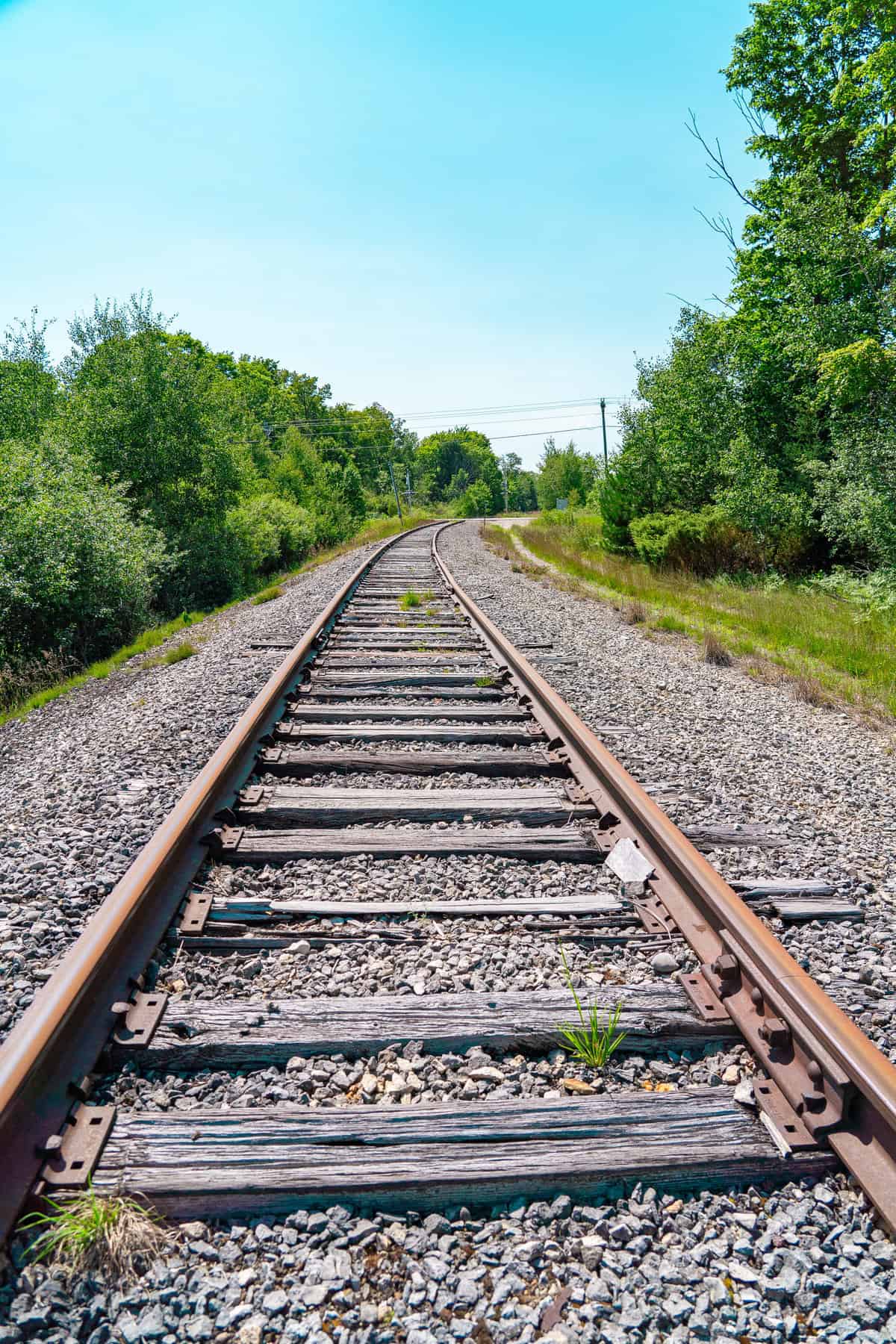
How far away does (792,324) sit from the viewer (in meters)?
12.8

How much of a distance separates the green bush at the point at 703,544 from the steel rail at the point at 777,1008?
12.5m

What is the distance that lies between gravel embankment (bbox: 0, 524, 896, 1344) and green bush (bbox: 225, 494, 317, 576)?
17387 millimetres

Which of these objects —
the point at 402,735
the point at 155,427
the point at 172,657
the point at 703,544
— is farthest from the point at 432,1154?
the point at 155,427

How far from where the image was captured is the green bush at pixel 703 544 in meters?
14.6

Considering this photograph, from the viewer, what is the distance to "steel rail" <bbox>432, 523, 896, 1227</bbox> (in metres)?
1.60

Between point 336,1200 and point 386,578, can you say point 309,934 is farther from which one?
point 386,578

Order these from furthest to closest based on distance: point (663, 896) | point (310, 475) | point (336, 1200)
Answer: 1. point (310, 475)
2. point (663, 896)
3. point (336, 1200)

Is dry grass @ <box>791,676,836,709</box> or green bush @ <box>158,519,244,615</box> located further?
green bush @ <box>158,519,244,615</box>

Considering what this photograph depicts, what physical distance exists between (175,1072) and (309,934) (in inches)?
24.6

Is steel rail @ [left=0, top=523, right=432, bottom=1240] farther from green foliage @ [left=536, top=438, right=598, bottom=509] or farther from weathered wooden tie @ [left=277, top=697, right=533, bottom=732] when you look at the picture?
A: green foliage @ [left=536, top=438, right=598, bottom=509]

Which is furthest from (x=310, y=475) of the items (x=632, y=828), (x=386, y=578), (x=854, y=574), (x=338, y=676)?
(x=632, y=828)

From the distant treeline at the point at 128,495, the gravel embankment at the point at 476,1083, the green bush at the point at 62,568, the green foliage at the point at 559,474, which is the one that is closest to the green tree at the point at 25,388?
the distant treeline at the point at 128,495

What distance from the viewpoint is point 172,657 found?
751cm

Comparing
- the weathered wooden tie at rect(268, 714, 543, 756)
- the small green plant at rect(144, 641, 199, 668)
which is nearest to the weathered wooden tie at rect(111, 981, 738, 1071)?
the weathered wooden tie at rect(268, 714, 543, 756)
